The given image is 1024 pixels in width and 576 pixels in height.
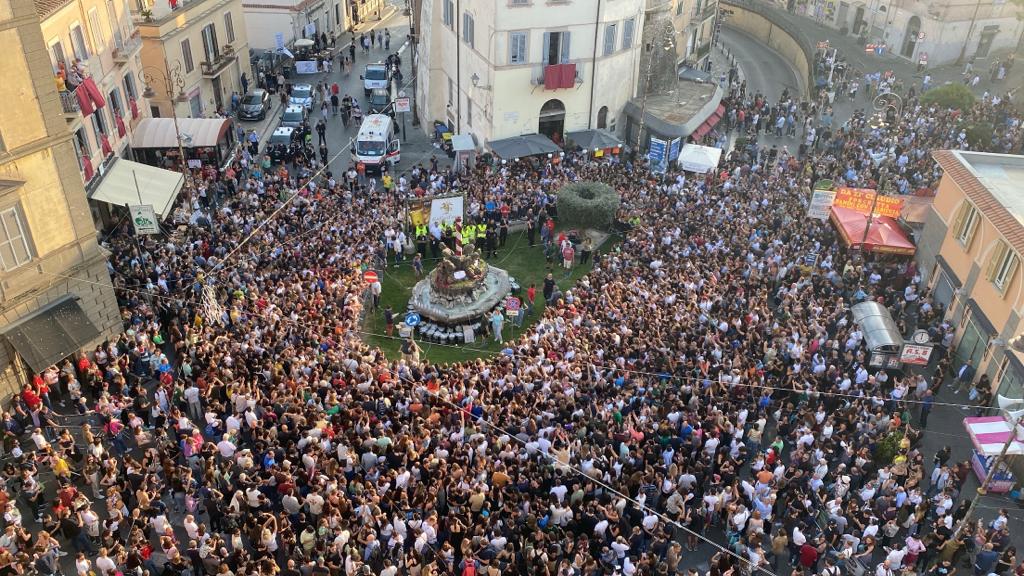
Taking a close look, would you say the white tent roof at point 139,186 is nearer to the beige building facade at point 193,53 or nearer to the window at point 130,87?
the window at point 130,87

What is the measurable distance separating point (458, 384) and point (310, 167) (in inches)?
723

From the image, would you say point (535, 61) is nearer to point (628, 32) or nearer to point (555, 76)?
point (555, 76)

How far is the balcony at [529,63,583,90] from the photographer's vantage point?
1404 inches

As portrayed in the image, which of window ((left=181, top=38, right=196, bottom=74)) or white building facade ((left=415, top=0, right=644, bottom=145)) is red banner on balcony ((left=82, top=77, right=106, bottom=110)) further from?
white building facade ((left=415, top=0, right=644, bottom=145))

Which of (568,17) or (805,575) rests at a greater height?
(568,17)

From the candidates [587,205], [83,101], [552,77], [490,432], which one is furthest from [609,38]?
[490,432]

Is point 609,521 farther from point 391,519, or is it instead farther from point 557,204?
point 557,204

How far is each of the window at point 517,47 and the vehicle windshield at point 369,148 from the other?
22.3 feet

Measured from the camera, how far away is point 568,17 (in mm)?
35031

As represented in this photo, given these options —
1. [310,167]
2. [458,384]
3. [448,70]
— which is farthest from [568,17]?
[458,384]

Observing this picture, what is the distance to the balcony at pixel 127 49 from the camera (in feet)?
100

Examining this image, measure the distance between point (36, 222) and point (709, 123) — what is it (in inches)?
1145

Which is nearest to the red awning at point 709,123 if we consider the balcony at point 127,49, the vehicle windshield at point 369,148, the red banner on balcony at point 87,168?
the vehicle windshield at point 369,148

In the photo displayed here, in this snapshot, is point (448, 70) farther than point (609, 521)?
Yes
